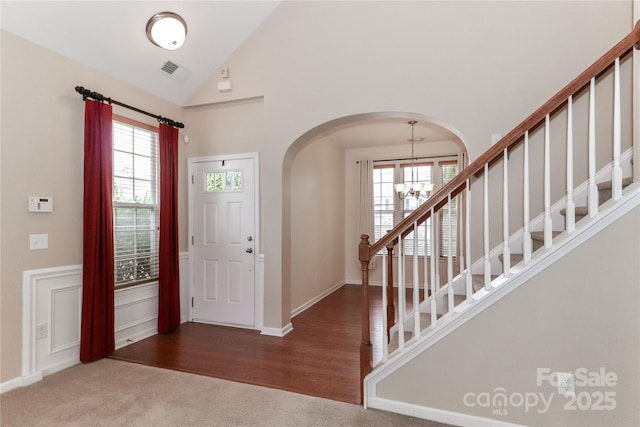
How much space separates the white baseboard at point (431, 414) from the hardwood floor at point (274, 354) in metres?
0.19

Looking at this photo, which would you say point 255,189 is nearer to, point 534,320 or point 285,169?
point 285,169

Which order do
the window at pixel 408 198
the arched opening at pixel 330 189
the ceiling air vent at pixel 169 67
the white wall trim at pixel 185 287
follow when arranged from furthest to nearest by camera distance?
the window at pixel 408 198
the white wall trim at pixel 185 287
the arched opening at pixel 330 189
the ceiling air vent at pixel 169 67

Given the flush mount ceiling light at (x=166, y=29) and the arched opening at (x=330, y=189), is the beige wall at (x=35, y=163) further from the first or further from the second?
the arched opening at (x=330, y=189)

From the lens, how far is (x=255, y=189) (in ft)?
12.8

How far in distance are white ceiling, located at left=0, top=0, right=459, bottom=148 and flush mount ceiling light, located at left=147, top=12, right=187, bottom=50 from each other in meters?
0.10

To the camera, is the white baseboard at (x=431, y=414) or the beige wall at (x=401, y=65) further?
the beige wall at (x=401, y=65)

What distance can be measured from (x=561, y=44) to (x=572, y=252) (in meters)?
1.91

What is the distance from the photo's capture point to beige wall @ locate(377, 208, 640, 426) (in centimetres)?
178

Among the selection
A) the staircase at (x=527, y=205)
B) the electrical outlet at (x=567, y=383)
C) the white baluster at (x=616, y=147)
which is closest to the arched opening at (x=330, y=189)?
the staircase at (x=527, y=205)

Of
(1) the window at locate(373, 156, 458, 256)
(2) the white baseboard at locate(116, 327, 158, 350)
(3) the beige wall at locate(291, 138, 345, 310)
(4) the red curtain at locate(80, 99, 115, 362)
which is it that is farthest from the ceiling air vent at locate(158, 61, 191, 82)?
(1) the window at locate(373, 156, 458, 256)

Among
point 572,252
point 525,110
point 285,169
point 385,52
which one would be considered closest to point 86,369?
point 285,169

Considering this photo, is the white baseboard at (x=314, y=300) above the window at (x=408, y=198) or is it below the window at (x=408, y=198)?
below

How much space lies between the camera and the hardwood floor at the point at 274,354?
2.64 meters

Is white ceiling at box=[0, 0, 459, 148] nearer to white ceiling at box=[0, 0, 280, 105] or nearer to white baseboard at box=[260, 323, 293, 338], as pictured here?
white ceiling at box=[0, 0, 280, 105]
